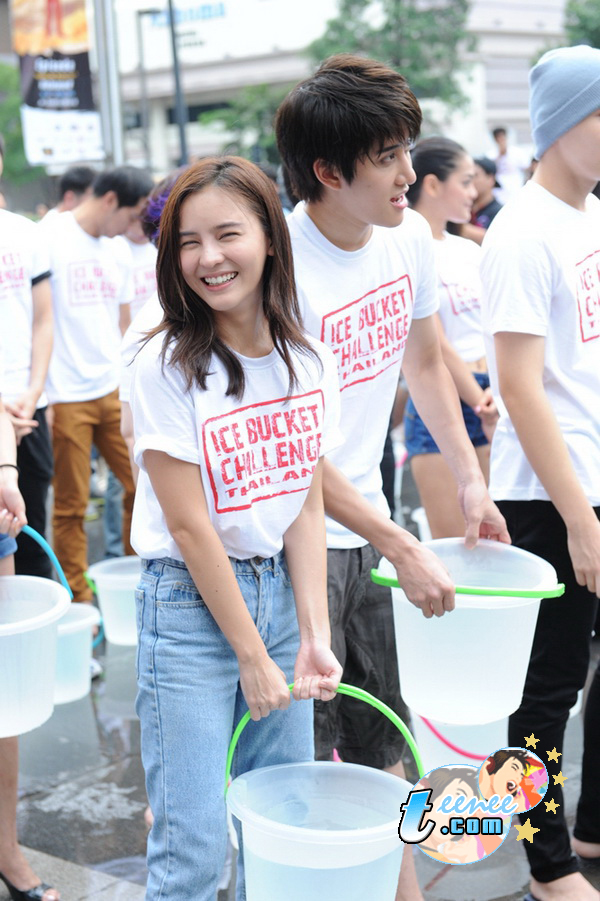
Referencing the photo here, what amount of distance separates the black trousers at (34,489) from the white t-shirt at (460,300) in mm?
1681

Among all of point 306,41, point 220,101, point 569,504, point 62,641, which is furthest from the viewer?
point 220,101

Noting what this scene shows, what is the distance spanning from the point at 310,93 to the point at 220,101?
61.1 meters

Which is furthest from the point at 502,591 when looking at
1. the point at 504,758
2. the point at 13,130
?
the point at 13,130

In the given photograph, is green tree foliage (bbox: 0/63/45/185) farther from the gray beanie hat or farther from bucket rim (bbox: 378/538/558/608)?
bucket rim (bbox: 378/538/558/608)

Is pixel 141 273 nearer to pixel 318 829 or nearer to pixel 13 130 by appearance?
pixel 318 829

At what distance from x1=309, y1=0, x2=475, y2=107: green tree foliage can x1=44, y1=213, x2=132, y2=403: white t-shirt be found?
1371 inches

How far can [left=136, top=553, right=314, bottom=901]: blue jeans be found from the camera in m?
1.96

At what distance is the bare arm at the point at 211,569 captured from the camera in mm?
1928

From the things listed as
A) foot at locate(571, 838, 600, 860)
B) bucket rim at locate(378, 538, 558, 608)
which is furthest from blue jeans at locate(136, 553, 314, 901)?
foot at locate(571, 838, 600, 860)

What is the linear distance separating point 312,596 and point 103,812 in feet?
5.35

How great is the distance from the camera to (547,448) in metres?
2.52

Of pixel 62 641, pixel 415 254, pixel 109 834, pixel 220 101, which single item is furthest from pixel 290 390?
pixel 220 101

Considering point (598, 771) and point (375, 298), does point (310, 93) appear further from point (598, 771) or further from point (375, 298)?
point (598, 771)

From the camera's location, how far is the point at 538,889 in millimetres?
2721
